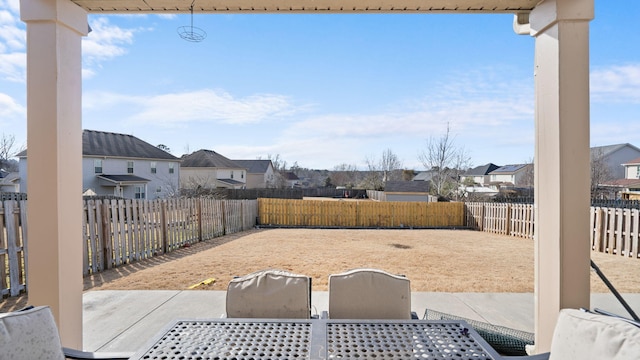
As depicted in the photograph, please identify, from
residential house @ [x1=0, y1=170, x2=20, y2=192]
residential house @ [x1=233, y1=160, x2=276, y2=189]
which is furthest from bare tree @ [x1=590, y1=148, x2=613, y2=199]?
residential house @ [x1=0, y1=170, x2=20, y2=192]

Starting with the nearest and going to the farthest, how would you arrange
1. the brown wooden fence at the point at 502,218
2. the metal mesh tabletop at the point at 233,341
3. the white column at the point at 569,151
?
the metal mesh tabletop at the point at 233,341, the white column at the point at 569,151, the brown wooden fence at the point at 502,218

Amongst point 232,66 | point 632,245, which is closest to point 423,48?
point 232,66

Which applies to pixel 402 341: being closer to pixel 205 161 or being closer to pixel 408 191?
pixel 408 191

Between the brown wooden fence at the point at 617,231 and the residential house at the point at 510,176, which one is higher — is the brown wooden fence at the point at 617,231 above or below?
below

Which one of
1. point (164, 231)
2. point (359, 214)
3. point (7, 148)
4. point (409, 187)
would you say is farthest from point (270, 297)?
point (7, 148)

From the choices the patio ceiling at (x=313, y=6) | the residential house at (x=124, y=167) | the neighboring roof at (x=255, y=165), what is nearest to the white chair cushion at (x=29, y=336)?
the patio ceiling at (x=313, y=6)

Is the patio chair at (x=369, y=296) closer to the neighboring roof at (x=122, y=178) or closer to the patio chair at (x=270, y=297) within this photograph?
the patio chair at (x=270, y=297)

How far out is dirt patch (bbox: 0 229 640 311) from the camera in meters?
5.28

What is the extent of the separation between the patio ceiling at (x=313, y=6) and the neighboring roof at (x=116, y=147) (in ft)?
74.1

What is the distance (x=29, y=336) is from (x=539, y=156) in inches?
121

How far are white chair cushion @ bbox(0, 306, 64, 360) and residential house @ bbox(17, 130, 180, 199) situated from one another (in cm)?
2182

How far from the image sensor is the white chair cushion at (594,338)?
107cm

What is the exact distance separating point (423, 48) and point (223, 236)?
9.41 m

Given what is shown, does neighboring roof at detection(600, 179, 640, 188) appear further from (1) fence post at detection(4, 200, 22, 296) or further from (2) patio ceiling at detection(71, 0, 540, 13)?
(1) fence post at detection(4, 200, 22, 296)
